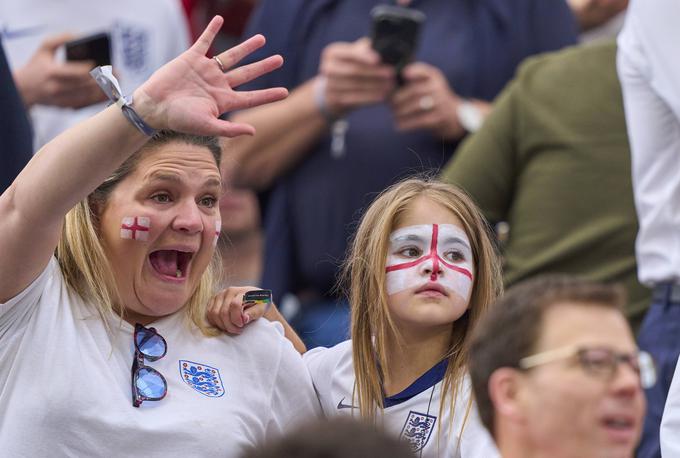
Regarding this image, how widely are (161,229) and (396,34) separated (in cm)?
217

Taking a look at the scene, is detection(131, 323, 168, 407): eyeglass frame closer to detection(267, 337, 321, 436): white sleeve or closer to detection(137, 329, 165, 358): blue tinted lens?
detection(137, 329, 165, 358): blue tinted lens

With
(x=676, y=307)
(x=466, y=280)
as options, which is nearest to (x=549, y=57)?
(x=676, y=307)

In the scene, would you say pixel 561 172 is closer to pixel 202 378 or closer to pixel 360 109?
pixel 360 109

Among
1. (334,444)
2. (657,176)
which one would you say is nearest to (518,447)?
(334,444)

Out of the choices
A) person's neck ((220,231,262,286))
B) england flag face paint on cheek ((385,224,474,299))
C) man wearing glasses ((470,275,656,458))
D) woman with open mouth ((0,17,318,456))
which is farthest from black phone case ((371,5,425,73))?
man wearing glasses ((470,275,656,458))

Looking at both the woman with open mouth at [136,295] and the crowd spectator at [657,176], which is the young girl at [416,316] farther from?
the crowd spectator at [657,176]

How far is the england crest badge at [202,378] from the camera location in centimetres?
341

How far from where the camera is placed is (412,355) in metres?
3.50

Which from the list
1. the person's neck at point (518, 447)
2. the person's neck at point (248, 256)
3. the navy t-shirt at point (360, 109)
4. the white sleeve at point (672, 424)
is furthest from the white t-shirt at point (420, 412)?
the person's neck at point (248, 256)

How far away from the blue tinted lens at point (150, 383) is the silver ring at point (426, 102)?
7.57 ft

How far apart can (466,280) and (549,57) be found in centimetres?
195

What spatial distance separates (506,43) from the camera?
5.68 m

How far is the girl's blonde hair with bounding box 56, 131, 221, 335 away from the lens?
343cm

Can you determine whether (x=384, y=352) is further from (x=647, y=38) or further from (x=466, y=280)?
(x=647, y=38)
